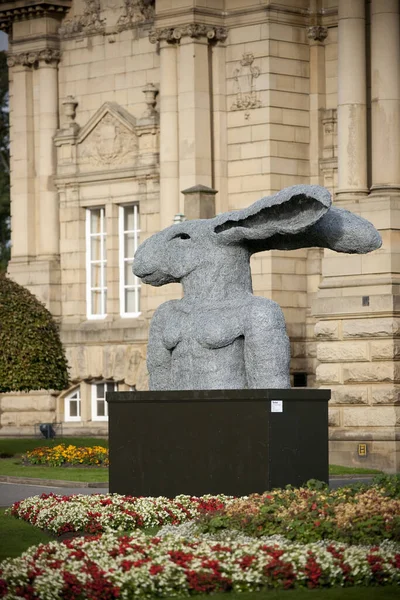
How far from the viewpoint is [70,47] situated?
38.5 m

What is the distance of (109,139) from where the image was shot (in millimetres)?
37281

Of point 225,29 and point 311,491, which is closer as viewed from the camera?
point 311,491

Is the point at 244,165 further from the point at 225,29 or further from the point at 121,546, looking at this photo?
the point at 121,546

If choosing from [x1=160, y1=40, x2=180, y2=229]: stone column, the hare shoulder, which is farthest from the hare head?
[x1=160, y1=40, x2=180, y2=229]: stone column

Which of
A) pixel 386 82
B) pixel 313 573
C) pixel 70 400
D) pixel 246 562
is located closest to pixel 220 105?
pixel 386 82

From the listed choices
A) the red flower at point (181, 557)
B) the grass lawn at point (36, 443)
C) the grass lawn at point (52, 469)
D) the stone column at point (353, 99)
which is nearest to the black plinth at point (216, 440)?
the red flower at point (181, 557)

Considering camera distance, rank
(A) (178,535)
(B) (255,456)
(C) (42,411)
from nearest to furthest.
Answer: (A) (178,535) → (B) (255,456) → (C) (42,411)

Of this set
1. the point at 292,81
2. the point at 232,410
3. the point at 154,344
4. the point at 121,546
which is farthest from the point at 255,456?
the point at 292,81

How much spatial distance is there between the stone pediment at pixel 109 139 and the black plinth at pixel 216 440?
58.4 feet

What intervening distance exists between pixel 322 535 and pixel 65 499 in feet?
15.3

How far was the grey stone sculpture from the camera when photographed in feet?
59.9

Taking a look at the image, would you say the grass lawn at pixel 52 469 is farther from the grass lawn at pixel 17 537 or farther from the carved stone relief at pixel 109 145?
the grass lawn at pixel 17 537

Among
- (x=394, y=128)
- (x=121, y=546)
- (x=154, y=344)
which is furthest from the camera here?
(x=394, y=128)

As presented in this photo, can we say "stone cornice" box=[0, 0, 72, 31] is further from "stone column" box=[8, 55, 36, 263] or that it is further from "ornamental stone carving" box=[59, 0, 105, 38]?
"stone column" box=[8, 55, 36, 263]
